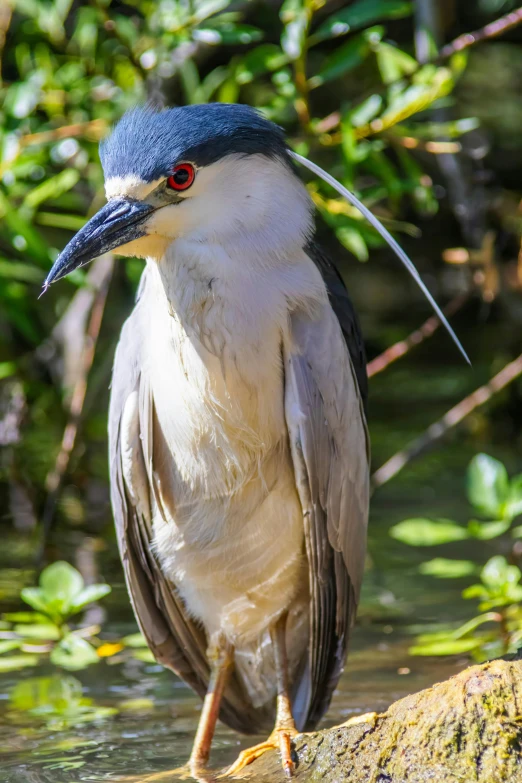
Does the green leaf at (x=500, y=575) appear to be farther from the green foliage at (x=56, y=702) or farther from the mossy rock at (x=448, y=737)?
the green foliage at (x=56, y=702)

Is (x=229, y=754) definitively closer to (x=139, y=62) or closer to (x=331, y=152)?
(x=139, y=62)

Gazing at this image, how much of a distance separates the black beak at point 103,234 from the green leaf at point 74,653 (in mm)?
1444

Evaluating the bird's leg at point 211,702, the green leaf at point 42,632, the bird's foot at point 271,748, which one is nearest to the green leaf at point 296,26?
the bird's leg at point 211,702

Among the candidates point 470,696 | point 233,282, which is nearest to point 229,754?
point 470,696

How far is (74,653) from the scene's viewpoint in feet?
11.3

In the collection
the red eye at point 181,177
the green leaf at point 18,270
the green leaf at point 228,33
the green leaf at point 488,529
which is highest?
the green leaf at point 228,33

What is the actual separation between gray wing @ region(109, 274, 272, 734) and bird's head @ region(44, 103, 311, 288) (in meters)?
0.55

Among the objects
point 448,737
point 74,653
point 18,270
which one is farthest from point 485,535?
point 18,270

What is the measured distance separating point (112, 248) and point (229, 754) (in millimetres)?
1756

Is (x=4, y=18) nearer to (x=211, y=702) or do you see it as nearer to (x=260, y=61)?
(x=260, y=61)

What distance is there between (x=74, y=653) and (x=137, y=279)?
70.4 inches

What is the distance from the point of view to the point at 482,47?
23.1 feet

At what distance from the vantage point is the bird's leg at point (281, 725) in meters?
2.76

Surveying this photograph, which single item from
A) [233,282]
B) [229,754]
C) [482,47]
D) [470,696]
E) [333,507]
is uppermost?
[482,47]
